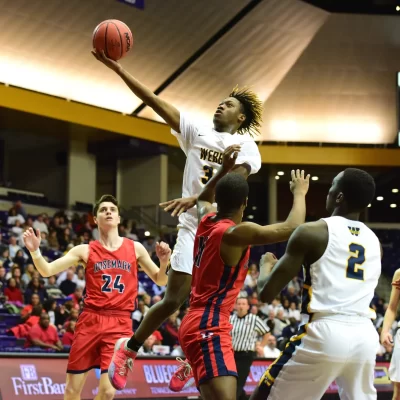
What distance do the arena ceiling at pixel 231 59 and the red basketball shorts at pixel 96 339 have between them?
15.3 meters

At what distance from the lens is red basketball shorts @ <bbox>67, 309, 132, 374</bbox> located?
7.27 meters

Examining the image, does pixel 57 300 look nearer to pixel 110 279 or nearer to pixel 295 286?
pixel 110 279

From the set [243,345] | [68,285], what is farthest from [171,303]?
[68,285]

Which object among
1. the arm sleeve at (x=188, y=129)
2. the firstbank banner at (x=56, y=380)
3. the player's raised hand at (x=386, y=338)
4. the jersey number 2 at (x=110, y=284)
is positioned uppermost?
the arm sleeve at (x=188, y=129)

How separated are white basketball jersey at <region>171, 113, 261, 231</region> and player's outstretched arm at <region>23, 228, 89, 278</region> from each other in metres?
1.32

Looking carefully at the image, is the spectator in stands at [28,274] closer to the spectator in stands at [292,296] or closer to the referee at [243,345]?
the referee at [243,345]

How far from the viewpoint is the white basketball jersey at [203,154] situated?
690 cm

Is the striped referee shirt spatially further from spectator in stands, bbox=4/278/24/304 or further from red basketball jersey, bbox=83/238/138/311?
spectator in stands, bbox=4/278/24/304

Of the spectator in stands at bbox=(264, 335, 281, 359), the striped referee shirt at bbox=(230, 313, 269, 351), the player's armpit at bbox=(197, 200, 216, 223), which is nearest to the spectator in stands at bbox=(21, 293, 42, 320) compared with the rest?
the striped referee shirt at bbox=(230, 313, 269, 351)

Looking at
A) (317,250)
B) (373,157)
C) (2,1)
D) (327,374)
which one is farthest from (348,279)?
(373,157)

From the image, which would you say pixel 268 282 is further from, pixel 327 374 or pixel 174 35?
pixel 174 35

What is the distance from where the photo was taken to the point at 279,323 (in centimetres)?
1780

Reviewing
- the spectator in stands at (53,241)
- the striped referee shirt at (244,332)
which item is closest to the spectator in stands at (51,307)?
the striped referee shirt at (244,332)

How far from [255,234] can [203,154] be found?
6.24ft
